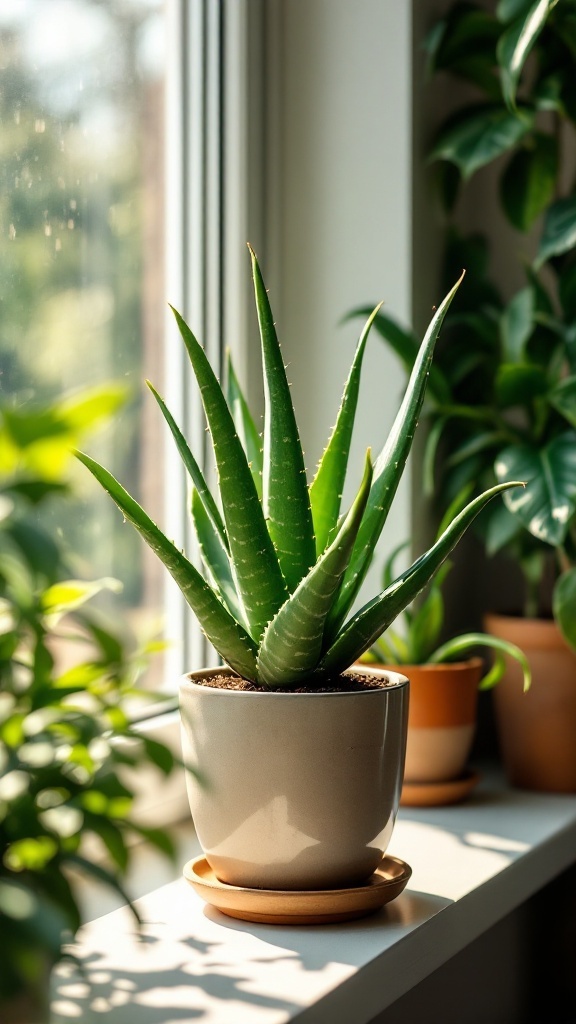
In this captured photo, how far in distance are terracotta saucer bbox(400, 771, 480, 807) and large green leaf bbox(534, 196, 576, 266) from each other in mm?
606

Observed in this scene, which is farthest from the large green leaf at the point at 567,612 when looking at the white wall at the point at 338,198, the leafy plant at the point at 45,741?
the leafy plant at the point at 45,741

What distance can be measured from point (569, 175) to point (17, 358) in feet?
2.95

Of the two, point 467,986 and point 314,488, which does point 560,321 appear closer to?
point 314,488

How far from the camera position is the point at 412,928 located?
84 centimetres

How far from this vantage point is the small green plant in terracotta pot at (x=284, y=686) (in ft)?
2.66

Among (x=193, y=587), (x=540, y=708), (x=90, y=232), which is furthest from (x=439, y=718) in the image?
(x=90, y=232)

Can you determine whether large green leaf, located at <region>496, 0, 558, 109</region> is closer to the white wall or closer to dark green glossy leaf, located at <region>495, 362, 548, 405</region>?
the white wall

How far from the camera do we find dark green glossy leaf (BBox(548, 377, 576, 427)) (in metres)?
1.24

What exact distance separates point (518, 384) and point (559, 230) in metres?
0.19

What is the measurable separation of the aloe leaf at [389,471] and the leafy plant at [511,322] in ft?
1.10

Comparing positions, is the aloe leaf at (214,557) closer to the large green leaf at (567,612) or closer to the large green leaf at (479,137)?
the large green leaf at (567,612)

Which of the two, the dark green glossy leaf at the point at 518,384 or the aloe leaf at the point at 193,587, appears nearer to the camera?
the aloe leaf at the point at 193,587

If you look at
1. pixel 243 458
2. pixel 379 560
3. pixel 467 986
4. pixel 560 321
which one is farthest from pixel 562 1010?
pixel 243 458

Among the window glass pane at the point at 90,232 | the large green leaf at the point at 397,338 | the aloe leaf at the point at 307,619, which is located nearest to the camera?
the aloe leaf at the point at 307,619
